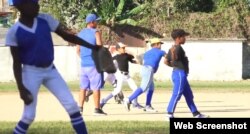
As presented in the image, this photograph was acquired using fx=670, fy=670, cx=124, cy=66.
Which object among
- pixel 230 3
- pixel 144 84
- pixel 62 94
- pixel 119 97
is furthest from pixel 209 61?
pixel 62 94

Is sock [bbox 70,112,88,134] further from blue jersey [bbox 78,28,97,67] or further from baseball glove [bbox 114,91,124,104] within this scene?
baseball glove [bbox 114,91,124,104]

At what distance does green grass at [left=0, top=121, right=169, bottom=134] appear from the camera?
9688 mm

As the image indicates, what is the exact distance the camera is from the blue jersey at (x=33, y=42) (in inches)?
306

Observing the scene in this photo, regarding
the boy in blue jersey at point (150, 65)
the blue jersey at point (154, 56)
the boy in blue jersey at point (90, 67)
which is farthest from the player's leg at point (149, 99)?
the boy in blue jersey at point (90, 67)

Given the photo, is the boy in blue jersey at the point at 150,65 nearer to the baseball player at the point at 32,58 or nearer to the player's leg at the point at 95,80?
the player's leg at the point at 95,80

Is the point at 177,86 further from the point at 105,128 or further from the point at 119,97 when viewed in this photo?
the point at 119,97

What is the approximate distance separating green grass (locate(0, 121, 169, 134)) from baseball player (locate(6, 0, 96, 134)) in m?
1.64

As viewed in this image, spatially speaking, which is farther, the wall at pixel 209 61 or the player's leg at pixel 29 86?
the wall at pixel 209 61

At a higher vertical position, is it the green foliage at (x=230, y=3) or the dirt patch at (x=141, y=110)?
the green foliage at (x=230, y=3)

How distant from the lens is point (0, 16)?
76.2 metres

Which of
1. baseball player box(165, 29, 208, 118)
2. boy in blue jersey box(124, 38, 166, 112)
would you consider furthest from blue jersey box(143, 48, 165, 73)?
baseball player box(165, 29, 208, 118)

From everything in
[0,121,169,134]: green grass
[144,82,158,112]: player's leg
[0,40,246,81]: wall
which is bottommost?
[0,40,246,81]: wall

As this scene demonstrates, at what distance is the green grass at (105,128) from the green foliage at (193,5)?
2511 cm

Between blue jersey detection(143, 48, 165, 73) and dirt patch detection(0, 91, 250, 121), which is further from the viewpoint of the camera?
blue jersey detection(143, 48, 165, 73)
